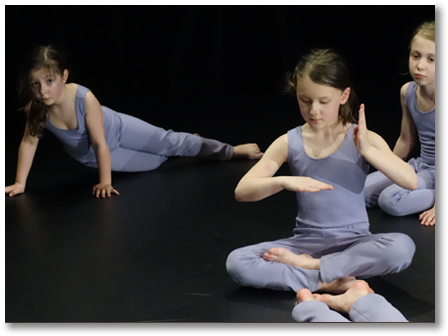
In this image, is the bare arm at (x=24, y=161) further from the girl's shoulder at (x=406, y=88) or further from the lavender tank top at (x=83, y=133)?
the girl's shoulder at (x=406, y=88)

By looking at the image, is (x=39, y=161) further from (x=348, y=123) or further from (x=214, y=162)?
(x=348, y=123)

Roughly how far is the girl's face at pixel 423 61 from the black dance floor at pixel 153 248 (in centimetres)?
63

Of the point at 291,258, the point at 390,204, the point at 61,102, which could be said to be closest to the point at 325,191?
the point at 291,258

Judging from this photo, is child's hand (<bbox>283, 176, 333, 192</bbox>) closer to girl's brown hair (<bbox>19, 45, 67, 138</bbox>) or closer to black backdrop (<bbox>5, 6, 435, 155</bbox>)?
black backdrop (<bbox>5, 6, 435, 155</bbox>)

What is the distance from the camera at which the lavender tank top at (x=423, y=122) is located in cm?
287

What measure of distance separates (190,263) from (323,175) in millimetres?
646

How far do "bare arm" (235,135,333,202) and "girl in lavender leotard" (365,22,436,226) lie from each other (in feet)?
2.34

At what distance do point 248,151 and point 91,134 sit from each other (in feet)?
2.72

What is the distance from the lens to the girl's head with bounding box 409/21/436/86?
2.55 m

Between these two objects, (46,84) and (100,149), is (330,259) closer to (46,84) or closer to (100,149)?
(100,149)

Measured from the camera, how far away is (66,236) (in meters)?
2.81

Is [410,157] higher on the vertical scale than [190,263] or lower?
higher
